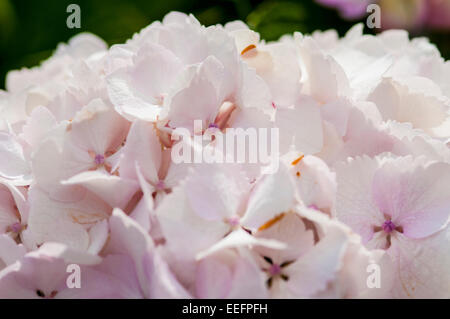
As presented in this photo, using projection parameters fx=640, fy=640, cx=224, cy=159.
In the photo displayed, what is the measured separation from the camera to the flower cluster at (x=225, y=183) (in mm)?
293

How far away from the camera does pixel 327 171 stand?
0.31 meters

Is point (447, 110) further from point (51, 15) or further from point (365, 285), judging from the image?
point (51, 15)

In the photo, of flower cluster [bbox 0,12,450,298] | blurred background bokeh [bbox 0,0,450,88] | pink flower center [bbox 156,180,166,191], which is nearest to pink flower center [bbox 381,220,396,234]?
flower cluster [bbox 0,12,450,298]

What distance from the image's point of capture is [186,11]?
824 mm

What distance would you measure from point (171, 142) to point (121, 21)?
1.69 ft

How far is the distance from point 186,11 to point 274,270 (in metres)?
0.58

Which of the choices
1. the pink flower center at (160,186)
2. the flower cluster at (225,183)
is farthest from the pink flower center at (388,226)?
the pink flower center at (160,186)

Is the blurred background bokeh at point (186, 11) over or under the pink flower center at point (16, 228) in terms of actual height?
over

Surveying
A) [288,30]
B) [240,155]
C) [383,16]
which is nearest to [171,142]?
[240,155]

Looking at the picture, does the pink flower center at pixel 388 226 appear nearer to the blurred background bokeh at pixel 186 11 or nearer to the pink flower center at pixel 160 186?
the pink flower center at pixel 160 186

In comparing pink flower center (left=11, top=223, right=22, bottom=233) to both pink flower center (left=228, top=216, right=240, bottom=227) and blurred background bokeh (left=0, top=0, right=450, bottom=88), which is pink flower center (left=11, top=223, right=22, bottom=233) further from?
blurred background bokeh (left=0, top=0, right=450, bottom=88)

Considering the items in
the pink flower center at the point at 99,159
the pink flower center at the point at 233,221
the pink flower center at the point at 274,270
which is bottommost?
the pink flower center at the point at 274,270

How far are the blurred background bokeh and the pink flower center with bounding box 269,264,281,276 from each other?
37cm

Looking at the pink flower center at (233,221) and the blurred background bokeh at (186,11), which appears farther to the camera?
the blurred background bokeh at (186,11)
